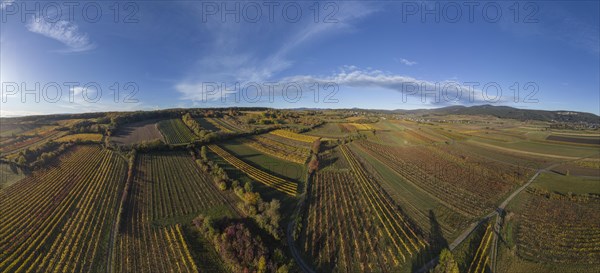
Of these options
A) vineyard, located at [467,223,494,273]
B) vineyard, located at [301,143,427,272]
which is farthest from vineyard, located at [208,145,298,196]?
vineyard, located at [467,223,494,273]

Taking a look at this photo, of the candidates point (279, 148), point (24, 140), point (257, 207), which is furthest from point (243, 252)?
point (24, 140)

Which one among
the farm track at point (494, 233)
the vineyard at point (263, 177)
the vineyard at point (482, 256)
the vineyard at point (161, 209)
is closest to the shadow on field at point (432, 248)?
the farm track at point (494, 233)

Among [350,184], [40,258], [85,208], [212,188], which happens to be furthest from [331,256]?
[85,208]

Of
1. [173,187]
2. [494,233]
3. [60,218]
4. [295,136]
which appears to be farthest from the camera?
[295,136]

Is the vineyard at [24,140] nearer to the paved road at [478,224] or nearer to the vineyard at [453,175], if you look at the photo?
the paved road at [478,224]

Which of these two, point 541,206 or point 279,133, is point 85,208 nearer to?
point 279,133

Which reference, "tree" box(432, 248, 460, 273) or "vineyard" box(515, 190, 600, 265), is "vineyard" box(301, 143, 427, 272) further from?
"vineyard" box(515, 190, 600, 265)

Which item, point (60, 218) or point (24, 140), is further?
point (24, 140)

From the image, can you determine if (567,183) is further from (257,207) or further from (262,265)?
(262,265)
